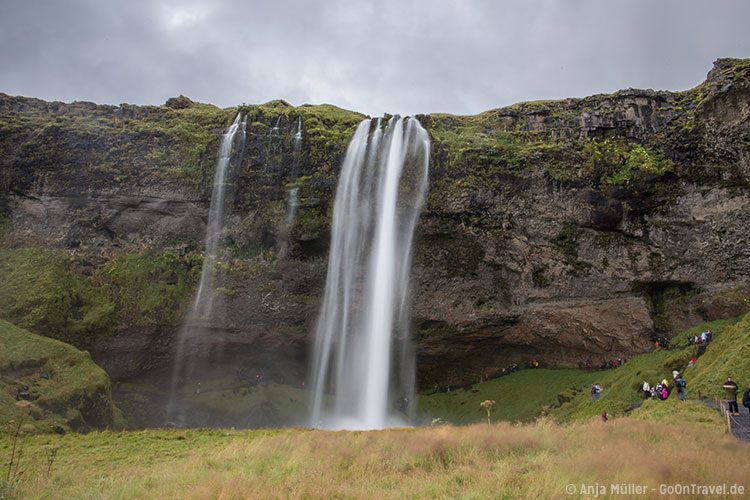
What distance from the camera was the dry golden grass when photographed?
731cm

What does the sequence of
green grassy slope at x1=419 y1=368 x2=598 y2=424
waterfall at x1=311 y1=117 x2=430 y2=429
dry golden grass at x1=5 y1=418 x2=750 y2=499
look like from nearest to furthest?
dry golden grass at x1=5 y1=418 x2=750 y2=499 → green grassy slope at x1=419 y1=368 x2=598 y2=424 → waterfall at x1=311 y1=117 x2=430 y2=429

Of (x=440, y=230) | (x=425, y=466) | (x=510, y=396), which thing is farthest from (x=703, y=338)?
(x=425, y=466)

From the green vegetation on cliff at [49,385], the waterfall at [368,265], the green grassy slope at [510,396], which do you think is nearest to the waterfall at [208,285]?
the green vegetation on cliff at [49,385]

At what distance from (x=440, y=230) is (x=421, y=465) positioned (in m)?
23.9

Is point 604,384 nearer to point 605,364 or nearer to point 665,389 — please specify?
point 605,364

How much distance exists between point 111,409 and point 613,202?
3212 cm

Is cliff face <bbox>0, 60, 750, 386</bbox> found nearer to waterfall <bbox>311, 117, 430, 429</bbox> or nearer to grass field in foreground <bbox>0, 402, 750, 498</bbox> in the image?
waterfall <bbox>311, 117, 430, 429</bbox>

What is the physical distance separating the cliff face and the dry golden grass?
800 inches

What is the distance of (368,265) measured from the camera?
32375mm

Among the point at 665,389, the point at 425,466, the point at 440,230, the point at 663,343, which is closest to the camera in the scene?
the point at 425,466

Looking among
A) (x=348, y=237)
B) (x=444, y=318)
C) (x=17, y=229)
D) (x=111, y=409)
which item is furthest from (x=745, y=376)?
(x=17, y=229)

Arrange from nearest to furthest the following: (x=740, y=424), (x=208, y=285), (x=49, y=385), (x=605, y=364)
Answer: (x=740, y=424) → (x=49, y=385) → (x=605, y=364) → (x=208, y=285)

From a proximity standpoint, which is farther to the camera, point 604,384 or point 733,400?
point 604,384

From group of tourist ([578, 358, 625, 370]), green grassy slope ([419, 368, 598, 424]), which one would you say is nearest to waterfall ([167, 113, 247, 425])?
green grassy slope ([419, 368, 598, 424])
